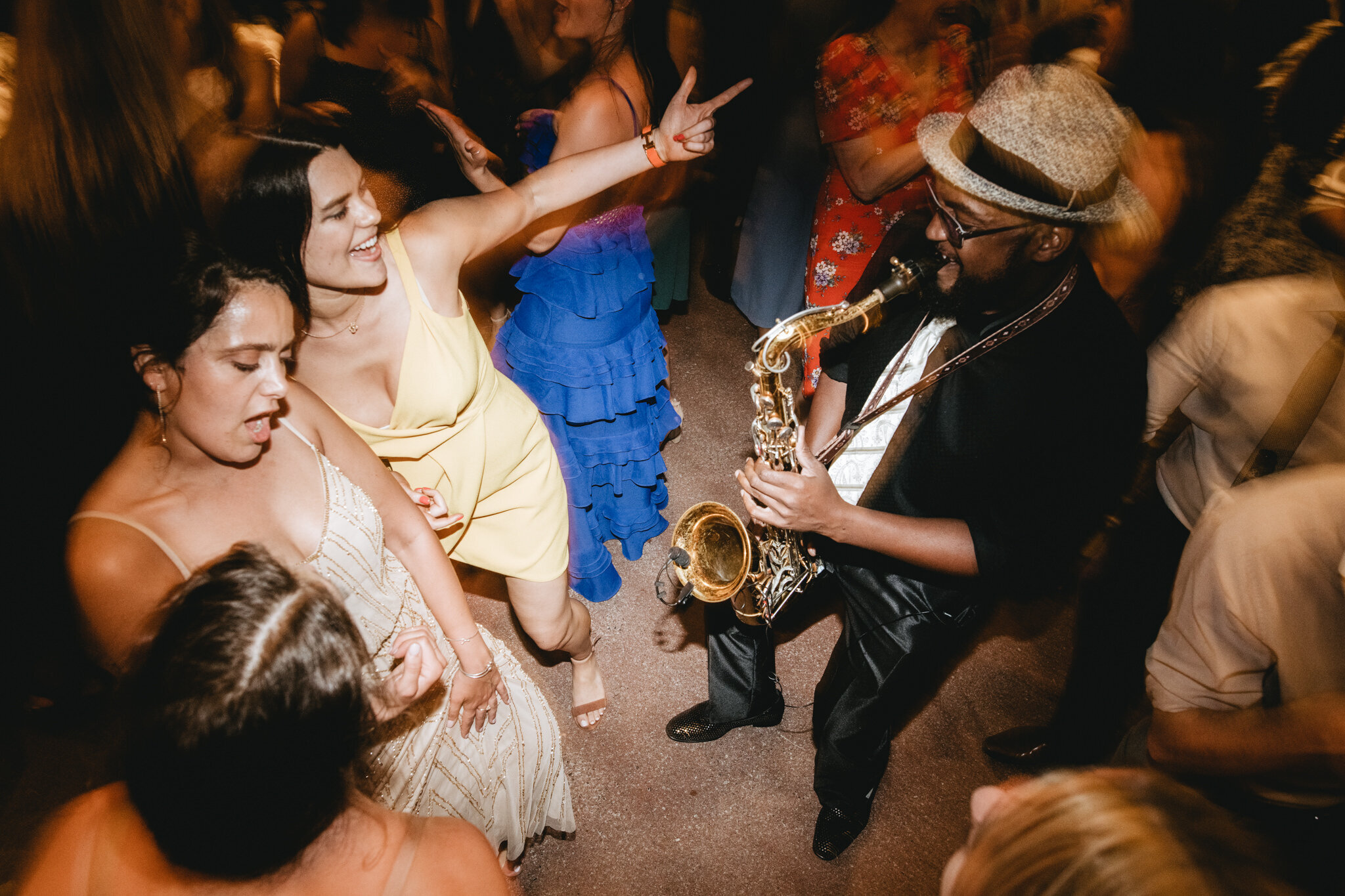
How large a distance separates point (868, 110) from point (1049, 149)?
145cm

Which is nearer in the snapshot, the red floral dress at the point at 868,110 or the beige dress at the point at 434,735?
the beige dress at the point at 434,735

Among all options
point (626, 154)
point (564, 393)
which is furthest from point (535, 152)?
point (564, 393)

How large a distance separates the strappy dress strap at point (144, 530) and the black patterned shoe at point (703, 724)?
1957 mm

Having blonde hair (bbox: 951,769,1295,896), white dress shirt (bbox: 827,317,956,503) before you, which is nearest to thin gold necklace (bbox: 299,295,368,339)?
white dress shirt (bbox: 827,317,956,503)

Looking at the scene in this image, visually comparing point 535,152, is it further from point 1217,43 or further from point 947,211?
point 1217,43

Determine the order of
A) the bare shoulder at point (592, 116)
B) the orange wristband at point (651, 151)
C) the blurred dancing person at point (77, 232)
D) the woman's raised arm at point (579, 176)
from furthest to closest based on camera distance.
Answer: the bare shoulder at point (592, 116), the orange wristband at point (651, 151), the woman's raised arm at point (579, 176), the blurred dancing person at point (77, 232)

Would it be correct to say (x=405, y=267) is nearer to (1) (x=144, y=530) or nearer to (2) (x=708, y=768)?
(1) (x=144, y=530)

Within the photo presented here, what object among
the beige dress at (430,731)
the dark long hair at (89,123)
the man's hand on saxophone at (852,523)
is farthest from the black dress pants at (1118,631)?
the dark long hair at (89,123)

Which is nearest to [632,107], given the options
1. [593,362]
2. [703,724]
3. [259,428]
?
[593,362]

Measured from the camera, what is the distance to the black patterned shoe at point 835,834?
2420 mm

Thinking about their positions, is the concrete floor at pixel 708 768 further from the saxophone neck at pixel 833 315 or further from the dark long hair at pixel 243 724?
the dark long hair at pixel 243 724

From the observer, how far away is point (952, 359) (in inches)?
69.4

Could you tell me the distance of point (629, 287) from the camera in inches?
110

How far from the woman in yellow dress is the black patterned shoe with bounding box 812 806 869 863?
121 centimetres
